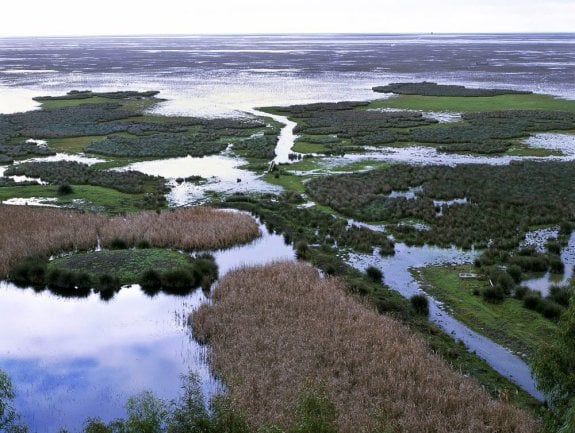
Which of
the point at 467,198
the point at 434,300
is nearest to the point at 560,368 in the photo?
Answer: the point at 434,300

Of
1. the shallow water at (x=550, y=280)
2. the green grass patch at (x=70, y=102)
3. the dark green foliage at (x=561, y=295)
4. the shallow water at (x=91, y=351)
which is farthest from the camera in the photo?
the green grass patch at (x=70, y=102)

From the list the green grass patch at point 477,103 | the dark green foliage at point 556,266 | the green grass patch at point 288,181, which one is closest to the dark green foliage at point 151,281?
the green grass patch at point 288,181

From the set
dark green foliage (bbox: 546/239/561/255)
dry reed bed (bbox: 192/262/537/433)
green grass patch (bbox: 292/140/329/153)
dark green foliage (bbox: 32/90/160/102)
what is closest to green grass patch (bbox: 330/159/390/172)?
green grass patch (bbox: 292/140/329/153)

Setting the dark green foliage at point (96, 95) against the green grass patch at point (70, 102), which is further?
the dark green foliage at point (96, 95)

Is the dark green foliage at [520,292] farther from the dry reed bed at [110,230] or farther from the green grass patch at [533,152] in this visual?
the green grass patch at [533,152]

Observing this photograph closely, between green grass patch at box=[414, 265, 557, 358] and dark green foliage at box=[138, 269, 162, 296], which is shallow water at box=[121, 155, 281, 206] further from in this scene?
green grass patch at box=[414, 265, 557, 358]

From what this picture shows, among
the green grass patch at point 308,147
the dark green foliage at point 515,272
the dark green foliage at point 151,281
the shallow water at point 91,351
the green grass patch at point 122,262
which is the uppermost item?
the green grass patch at point 308,147

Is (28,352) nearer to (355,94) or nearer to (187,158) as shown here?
(187,158)

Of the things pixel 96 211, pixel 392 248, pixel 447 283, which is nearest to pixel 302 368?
pixel 447 283

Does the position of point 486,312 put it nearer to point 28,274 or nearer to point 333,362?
point 333,362
